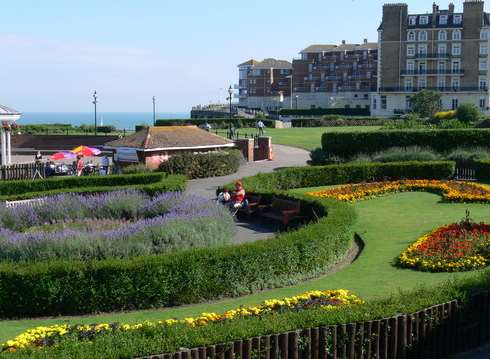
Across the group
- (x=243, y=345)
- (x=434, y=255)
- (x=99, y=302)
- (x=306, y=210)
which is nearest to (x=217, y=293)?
(x=99, y=302)

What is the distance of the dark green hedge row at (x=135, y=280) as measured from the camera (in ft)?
41.4

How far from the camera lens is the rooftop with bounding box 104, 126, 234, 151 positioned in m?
35.2

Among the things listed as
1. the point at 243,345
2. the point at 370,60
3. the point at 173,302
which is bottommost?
the point at 173,302

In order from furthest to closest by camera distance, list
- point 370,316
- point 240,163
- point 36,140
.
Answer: point 36,140, point 240,163, point 370,316

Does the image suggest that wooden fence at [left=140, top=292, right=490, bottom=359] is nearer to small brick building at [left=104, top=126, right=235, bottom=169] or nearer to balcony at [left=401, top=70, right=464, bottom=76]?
small brick building at [left=104, top=126, right=235, bottom=169]

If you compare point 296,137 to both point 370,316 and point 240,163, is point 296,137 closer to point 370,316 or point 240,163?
point 240,163

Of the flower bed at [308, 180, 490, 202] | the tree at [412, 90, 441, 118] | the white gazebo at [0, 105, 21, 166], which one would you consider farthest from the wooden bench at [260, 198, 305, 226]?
the tree at [412, 90, 441, 118]

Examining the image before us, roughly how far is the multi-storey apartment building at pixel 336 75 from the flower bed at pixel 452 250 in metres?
106

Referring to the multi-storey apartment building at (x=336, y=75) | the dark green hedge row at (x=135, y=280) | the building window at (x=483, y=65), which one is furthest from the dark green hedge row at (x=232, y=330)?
the multi-storey apartment building at (x=336, y=75)

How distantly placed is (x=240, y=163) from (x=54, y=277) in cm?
2530

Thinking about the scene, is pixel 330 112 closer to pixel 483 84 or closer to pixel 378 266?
pixel 483 84

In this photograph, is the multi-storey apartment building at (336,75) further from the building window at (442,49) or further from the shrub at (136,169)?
the shrub at (136,169)

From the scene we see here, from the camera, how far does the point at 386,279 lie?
1355 centimetres

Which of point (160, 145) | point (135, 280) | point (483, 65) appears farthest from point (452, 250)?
point (483, 65)
